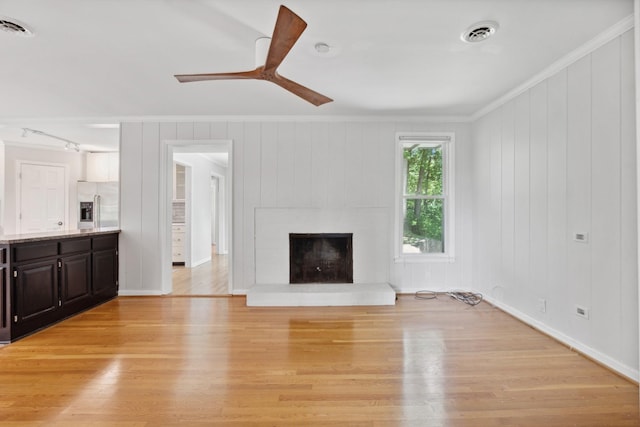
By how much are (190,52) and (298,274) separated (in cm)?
297

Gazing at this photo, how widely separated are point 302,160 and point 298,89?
1.87m

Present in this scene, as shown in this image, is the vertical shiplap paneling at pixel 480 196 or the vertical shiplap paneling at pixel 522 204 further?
the vertical shiplap paneling at pixel 480 196

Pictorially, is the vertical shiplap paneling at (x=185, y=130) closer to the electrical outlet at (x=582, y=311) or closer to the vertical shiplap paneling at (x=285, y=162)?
the vertical shiplap paneling at (x=285, y=162)

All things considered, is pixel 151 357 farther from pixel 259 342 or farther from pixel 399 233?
pixel 399 233

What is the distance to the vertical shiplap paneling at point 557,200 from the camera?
271cm

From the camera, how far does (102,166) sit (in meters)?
6.74

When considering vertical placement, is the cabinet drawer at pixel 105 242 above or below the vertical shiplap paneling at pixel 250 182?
below

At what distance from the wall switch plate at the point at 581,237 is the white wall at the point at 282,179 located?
1.78 meters

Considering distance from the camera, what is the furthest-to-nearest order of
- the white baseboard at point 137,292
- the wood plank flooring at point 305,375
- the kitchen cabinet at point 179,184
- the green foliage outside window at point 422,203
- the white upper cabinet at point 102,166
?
the kitchen cabinet at point 179,184 < the white upper cabinet at point 102,166 < the green foliage outside window at point 422,203 < the white baseboard at point 137,292 < the wood plank flooring at point 305,375

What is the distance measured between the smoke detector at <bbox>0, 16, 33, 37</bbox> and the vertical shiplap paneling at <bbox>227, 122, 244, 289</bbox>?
225cm

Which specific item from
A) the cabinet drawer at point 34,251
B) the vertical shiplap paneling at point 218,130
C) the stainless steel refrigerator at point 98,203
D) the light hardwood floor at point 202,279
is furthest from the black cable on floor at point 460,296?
the stainless steel refrigerator at point 98,203

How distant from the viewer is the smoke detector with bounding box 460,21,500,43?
2.16 m

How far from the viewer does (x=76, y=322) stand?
3.26 meters

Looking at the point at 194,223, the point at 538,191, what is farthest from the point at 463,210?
the point at 194,223
